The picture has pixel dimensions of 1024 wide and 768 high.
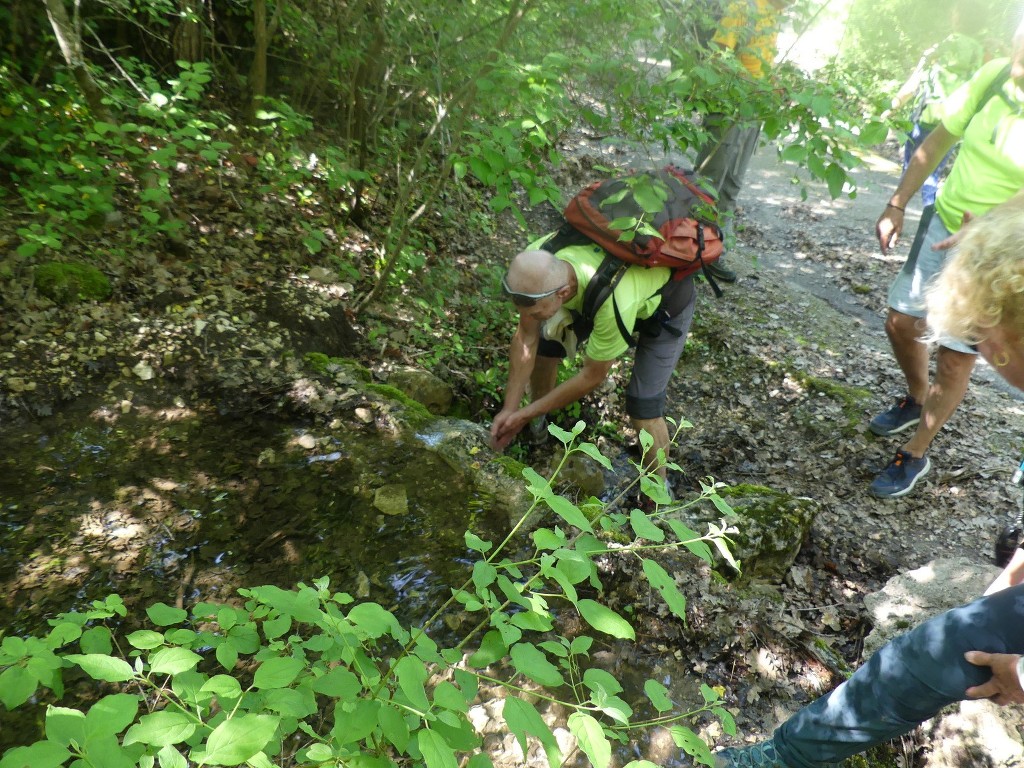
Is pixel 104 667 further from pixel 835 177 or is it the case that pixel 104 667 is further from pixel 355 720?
pixel 835 177

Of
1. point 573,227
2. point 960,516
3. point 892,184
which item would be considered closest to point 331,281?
point 573,227

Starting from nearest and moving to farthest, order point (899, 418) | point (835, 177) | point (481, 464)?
point (835, 177), point (481, 464), point (899, 418)

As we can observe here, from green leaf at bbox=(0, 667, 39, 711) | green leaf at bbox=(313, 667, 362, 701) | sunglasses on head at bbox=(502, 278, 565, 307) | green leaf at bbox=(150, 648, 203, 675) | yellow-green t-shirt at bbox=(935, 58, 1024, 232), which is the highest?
yellow-green t-shirt at bbox=(935, 58, 1024, 232)

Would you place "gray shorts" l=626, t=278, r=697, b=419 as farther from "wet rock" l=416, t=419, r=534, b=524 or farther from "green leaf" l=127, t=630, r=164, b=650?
"green leaf" l=127, t=630, r=164, b=650

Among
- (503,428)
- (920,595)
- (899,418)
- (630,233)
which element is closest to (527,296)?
(630,233)

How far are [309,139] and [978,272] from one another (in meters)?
5.47

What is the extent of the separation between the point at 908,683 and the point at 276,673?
173 centimetres

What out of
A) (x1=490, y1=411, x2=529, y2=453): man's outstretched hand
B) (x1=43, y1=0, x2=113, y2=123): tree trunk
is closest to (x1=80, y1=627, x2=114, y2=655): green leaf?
(x1=490, y1=411, x2=529, y2=453): man's outstretched hand

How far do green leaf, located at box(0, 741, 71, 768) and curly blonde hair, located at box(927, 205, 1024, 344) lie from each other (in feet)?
6.71

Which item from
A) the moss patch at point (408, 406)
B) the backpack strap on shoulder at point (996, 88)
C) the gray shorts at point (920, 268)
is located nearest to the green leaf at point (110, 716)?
the moss patch at point (408, 406)

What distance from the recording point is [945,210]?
121 inches

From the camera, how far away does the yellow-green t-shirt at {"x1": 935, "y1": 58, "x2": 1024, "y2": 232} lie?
2.65 metres

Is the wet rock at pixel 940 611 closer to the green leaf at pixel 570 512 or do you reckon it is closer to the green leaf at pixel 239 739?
the green leaf at pixel 570 512

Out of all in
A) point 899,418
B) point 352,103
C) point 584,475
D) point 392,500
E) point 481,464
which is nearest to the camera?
point 392,500
